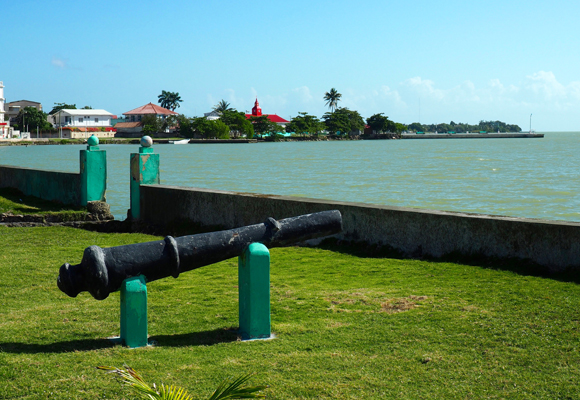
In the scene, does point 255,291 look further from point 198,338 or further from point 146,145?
point 146,145

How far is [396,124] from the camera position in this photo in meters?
186

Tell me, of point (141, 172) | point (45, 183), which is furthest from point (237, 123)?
point (141, 172)

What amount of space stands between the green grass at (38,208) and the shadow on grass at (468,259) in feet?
17.5

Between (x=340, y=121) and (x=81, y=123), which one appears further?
(x=340, y=121)

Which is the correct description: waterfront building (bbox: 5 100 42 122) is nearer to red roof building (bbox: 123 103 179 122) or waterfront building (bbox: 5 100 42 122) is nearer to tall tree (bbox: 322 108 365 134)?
red roof building (bbox: 123 103 179 122)

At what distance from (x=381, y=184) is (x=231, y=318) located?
3701cm

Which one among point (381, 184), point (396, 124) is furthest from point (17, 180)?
point (396, 124)

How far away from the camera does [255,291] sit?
171 inches

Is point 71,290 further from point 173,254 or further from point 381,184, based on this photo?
point 381,184

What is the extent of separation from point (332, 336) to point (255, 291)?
2.10 feet

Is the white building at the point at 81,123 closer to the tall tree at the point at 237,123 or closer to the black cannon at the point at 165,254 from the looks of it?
the tall tree at the point at 237,123

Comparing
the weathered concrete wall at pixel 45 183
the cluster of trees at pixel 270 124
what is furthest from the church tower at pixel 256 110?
the weathered concrete wall at pixel 45 183

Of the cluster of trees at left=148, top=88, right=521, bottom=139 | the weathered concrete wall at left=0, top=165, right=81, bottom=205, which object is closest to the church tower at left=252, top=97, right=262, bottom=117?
the cluster of trees at left=148, top=88, right=521, bottom=139

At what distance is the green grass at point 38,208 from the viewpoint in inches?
447
